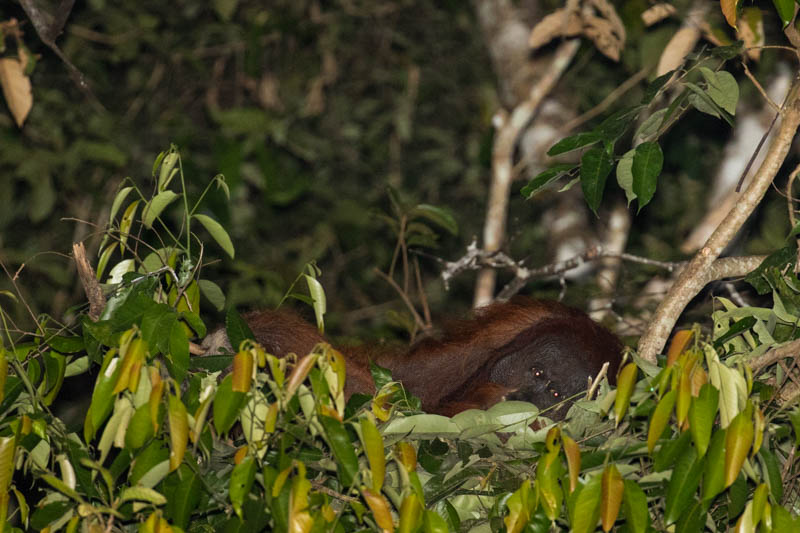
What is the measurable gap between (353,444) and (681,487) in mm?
436

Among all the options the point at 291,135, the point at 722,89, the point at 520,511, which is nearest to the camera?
the point at 520,511

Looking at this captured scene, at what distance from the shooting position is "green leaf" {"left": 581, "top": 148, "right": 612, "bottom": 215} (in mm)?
1495

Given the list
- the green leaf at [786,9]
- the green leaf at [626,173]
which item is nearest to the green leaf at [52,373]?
the green leaf at [626,173]

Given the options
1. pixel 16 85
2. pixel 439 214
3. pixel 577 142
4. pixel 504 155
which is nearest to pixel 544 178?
pixel 577 142

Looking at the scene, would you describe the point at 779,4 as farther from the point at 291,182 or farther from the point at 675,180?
the point at 675,180

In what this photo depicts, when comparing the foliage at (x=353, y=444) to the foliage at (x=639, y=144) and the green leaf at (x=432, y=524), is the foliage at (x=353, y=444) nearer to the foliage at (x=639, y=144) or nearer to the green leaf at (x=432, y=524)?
the green leaf at (x=432, y=524)

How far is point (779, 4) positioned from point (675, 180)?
303 centimetres

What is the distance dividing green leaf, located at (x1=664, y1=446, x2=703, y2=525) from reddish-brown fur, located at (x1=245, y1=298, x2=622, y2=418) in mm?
628

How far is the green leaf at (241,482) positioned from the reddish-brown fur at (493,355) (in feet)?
2.05

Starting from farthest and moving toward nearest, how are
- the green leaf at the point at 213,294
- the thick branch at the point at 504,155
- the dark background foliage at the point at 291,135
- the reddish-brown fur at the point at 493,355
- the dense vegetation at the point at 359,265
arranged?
the dark background foliage at the point at 291,135 < the thick branch at the point at 504,155 < the reddish-brown fur at the point at 493,355 < the green leaf at the point at 213,294 < the dense vegetation at the point at 359,265

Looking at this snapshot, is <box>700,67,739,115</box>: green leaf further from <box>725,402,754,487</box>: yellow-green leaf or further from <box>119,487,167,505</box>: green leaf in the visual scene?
<box>119,487,167,505</box>: green leaf

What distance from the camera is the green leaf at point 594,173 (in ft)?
4.91

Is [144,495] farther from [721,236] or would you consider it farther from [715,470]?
[721,236]

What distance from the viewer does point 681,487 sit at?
1166 millimetres
